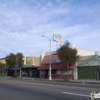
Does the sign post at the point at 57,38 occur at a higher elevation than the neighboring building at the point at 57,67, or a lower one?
higher

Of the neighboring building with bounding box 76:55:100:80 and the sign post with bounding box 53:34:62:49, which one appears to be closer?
the neighboring building with bounding box 76:55:100:80

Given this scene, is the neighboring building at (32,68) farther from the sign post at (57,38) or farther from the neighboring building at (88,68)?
the neighboring building at (88,68)

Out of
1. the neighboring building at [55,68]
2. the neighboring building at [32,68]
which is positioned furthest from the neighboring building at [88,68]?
the neighboring building at [32,68]

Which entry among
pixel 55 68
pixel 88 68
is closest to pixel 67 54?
pixel 88 68

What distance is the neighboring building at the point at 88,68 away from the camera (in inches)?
1401

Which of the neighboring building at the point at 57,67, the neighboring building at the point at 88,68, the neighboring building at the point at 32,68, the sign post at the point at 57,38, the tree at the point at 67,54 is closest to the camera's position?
the neighboring building at the point at 88,68

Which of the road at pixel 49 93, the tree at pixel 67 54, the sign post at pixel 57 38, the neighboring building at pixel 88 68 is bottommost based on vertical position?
the road at pixel 49 93

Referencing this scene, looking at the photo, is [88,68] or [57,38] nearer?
[88,68]

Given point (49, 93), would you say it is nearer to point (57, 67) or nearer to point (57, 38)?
point (57, 67)

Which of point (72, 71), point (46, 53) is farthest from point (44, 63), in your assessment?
→ point (72, 71)

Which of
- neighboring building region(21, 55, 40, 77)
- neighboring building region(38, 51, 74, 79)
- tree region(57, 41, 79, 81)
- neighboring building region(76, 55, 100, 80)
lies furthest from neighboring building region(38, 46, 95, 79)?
neighboring building region(21, 55, 40, 77)

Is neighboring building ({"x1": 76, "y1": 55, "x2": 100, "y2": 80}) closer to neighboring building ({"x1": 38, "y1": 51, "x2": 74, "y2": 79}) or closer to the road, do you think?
neighboring building ({"x1": 38, "y1": 51, "x2": 74, "y2": 79})

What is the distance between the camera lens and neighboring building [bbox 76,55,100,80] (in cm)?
3559

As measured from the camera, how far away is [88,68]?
36.9 metres
